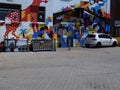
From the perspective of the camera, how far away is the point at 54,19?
42.2 metres

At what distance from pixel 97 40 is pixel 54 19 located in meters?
5.23

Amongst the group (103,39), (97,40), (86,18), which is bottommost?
(97,40)

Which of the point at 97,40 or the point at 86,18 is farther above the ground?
the point at 86,18

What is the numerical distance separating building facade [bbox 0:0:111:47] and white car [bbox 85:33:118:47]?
4.99 feet

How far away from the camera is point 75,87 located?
40.2 feet

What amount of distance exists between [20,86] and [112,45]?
1289 inches

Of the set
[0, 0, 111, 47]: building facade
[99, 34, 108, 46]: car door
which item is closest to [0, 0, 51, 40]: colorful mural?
[0, 0, 111, 47]: building facade

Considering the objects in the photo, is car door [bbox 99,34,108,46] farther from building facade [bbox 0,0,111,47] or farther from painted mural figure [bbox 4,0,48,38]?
painted mural figure [bbox 4,0,48,38]

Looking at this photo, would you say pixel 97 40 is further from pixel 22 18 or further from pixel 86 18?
pixel 22 18

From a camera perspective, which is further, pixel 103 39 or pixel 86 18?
pixel 86 18

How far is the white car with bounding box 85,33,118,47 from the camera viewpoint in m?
42.3

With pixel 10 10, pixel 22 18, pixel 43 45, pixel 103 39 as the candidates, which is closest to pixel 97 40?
pixel 103 39

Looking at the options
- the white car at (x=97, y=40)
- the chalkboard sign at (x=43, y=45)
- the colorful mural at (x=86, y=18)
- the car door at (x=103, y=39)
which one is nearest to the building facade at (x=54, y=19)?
the colorful mural at (x=86, y=18)

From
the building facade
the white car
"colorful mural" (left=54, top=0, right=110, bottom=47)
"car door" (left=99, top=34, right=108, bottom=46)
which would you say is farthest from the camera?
"colorful mural" (left=54, top=0, right=110, bottom=47)
